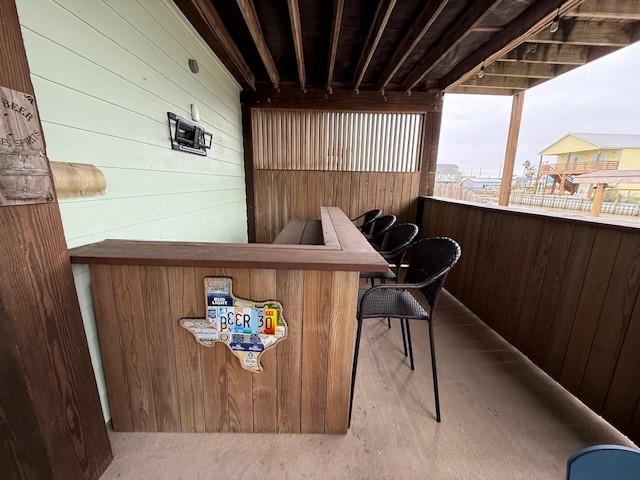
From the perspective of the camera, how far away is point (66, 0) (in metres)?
1.06

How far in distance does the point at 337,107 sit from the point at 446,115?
1.70 m

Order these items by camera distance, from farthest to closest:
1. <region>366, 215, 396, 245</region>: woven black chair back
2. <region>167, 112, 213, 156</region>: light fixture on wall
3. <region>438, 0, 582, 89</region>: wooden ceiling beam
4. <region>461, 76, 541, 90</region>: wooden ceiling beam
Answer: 1. <region>461, 76, 541, 90</region>: wooden ceiling beam
2. <region>366, 215, 396, 245</region>: woven black chair back
3. <region>438, 0, 582, 89</region>: wooden ceiling beam
4. <region>167, 112, 213, 156</region>: light fixture on wall

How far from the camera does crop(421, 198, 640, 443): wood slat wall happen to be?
1.24 metres

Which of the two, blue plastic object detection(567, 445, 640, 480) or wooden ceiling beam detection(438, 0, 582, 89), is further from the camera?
wooden ceiling beam detection(438, 0, 582, 89)

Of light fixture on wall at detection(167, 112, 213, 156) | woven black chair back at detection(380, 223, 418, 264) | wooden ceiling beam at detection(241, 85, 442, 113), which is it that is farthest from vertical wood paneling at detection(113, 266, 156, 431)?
wooden ceiling beam at detection(241, 85, 442, 113)

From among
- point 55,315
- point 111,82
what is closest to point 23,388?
point 55,315

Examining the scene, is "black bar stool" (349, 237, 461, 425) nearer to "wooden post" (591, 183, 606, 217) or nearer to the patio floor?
the patio floor

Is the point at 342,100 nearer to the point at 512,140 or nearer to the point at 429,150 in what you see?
the point at 429,150

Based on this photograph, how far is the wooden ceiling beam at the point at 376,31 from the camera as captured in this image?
77.7 inches

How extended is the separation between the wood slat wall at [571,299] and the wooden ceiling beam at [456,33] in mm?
1575

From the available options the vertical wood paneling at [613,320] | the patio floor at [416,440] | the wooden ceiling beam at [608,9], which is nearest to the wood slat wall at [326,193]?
the wooden ceiling beam at [608,9]

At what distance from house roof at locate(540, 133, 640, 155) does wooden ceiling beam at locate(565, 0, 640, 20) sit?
4717 millimetres

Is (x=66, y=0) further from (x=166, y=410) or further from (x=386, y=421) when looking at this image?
(x=386, y=421)

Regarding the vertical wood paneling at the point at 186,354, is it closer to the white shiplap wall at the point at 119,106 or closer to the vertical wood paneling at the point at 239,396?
the vertical wood paneling at the point at 239,396
